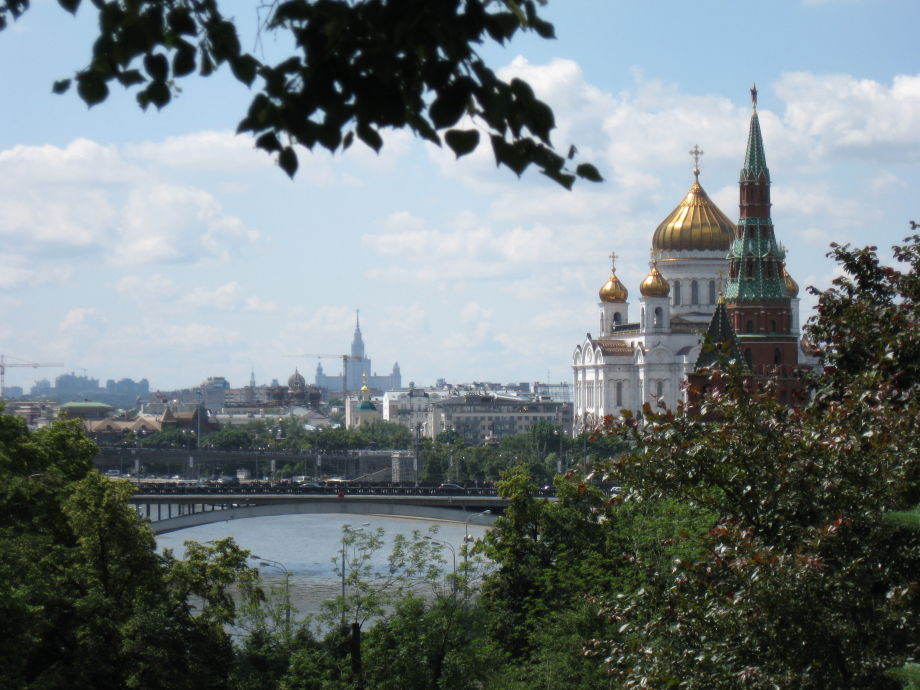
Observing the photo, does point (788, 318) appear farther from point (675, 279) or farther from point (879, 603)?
point (879, 603)

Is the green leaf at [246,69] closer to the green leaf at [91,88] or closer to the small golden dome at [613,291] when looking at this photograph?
the green leaf at [91,88]

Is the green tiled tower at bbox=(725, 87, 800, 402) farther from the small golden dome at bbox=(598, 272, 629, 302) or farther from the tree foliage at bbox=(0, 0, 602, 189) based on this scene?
the tree foliage at bbox=(0, 0, 602, 189)

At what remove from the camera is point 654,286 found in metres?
95.6

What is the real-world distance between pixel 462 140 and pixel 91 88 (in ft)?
5.62

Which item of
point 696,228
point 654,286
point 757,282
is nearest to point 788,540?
point 757,282

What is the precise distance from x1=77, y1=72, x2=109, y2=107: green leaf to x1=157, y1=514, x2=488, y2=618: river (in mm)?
35841

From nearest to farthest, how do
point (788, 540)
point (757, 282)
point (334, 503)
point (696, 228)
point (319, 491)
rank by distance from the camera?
point (788, 540) → point (334, 503) → point (757, 282) → point (319, 491) → point (696, 228)

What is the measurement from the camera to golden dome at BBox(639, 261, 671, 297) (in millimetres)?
95625

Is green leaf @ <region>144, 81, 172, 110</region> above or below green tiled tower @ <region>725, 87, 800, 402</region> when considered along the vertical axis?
below

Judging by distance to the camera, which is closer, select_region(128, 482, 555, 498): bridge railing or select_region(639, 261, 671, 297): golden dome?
select_region(128, 482, 555, 498): bridge railing

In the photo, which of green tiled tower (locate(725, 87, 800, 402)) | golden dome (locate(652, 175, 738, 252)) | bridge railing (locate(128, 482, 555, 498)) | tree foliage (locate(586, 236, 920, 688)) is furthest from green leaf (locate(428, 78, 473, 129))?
golden dome (locate(652, 175, 738, 252))

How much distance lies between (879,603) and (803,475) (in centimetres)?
123

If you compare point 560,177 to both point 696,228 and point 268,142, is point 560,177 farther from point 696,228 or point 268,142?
point 696,228

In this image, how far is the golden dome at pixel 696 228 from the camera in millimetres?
98562
